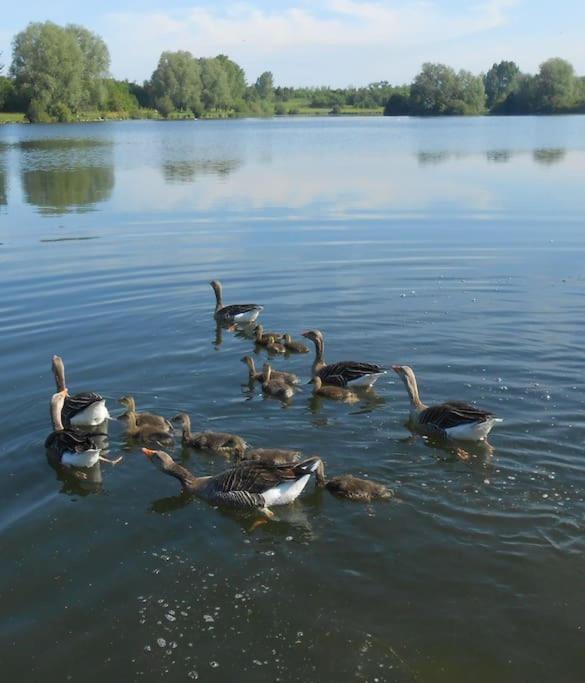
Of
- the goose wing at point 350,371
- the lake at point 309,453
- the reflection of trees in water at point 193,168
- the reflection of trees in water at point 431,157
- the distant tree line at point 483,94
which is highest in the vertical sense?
the distant tree line at point 483,94

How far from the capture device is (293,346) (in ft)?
53.7

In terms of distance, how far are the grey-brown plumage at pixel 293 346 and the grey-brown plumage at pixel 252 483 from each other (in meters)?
6.22

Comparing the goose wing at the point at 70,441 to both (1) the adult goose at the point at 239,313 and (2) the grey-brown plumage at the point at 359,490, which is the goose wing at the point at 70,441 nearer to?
(2) the grey-brown plumage at the point at 359,490

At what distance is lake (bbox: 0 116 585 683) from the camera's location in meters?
7.59

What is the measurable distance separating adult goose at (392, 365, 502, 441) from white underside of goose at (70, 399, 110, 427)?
183 inches

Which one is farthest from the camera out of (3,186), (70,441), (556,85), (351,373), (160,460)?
(556,85)

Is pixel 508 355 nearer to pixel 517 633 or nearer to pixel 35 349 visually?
pixel 517 633

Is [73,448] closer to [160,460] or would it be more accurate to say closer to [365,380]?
[160,460]

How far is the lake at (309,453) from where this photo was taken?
759 cm

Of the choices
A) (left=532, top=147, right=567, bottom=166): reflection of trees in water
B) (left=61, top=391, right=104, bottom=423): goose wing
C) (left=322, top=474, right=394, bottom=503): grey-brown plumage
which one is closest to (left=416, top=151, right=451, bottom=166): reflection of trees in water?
(left=532, top=147, right=567, bottom=166): reflection of trees in water

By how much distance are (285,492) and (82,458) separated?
2935mm

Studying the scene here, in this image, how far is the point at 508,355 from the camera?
49.3 feet

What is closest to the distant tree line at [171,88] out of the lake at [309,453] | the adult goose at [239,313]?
the lake at [309,453]

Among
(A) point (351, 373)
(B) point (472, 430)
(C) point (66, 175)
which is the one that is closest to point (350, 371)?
(A) point (351, 373)
